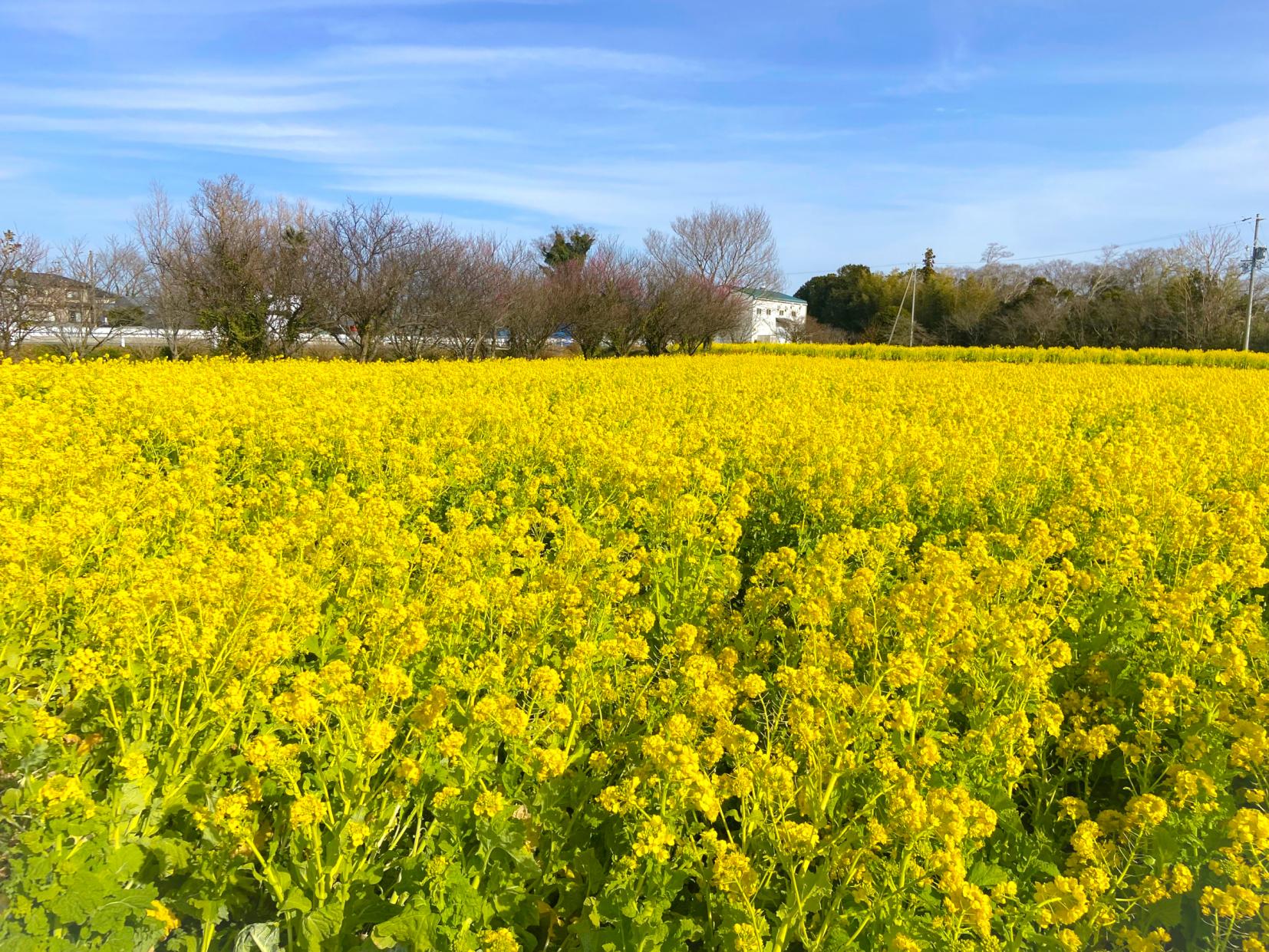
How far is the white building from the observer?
233 feet

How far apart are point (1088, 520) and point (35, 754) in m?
6.01

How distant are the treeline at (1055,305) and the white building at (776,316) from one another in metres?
2.83

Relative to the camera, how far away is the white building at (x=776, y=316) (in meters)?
71.1

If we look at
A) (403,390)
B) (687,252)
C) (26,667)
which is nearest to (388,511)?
(26,667)

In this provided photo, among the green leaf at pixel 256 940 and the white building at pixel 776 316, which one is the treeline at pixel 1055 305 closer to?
the white building at pixel 776 316

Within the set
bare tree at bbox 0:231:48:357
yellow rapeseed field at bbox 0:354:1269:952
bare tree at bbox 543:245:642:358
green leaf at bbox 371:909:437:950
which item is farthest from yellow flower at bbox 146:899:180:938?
bare tree at bbox 543:245:642:358

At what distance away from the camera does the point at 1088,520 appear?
214 inches

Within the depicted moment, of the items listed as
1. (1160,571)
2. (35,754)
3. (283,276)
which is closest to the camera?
(35,754)

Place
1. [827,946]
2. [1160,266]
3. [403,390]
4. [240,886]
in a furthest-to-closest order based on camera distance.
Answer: [1160,266], [403,390], [240,886], [827,946]

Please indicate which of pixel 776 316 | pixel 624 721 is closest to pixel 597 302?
pixel 624 721

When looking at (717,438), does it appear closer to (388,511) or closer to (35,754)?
(388,511)

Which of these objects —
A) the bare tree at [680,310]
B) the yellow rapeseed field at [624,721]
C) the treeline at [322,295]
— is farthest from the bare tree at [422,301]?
the yellow rapeseed field at [624,721]

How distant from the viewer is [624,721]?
318cm

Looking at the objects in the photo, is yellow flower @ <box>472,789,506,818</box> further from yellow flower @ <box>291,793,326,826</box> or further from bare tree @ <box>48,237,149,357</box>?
bare tree @ <box>48,237,149,357</box>
